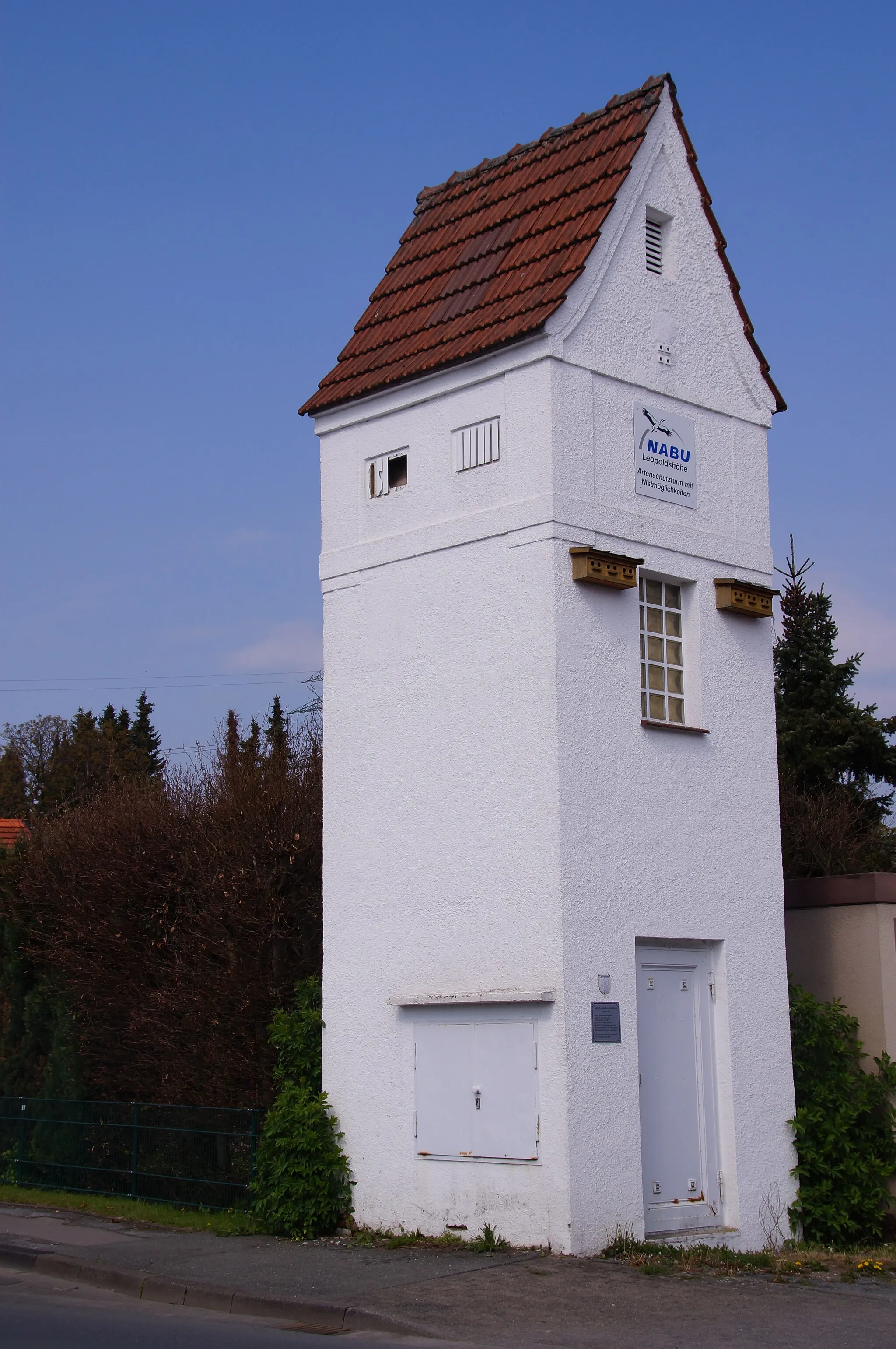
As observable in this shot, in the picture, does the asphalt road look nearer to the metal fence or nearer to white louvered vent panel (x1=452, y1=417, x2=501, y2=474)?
the metal fence

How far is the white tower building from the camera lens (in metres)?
11.9

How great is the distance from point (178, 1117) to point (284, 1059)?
1.71 metres

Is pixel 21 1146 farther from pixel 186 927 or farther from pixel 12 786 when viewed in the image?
pixel 12 786

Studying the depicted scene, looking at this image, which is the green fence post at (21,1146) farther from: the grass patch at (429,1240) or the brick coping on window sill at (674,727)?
the brick coping on window sill at (674,727)

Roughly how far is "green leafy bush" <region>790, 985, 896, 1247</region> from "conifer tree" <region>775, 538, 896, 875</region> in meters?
10.8

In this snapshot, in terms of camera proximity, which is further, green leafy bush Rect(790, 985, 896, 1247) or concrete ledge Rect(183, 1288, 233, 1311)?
green leafy bush Rect(790, 985, 896, 1247)

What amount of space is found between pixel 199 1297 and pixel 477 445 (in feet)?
23.8

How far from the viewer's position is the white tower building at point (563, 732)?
39.0 feet

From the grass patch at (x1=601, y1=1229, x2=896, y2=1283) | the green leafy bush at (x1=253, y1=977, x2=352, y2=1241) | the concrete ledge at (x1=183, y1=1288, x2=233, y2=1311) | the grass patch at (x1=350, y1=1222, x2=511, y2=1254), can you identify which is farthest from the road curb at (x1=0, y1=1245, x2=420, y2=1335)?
the grass patch at (x1=601, y1=1229, x2=896, y2=1283)

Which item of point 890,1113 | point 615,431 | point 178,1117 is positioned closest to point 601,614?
point 615,431

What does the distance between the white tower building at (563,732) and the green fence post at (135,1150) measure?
2971mm

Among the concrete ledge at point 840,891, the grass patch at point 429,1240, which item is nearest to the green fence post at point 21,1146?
the grass patch at point 429,1240

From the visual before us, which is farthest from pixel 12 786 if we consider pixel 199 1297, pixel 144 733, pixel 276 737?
pixel 199 1297

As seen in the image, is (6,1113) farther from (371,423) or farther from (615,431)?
(615,431)
